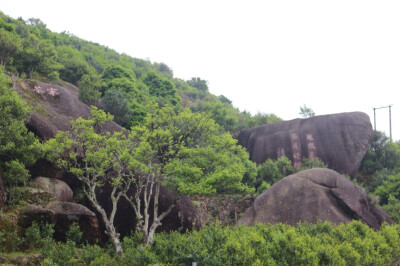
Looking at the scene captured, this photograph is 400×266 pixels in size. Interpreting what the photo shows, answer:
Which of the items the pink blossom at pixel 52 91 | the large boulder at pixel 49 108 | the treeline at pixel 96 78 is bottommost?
the large boulder at pixel 49 108

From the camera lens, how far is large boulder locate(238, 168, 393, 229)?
62.0 feet

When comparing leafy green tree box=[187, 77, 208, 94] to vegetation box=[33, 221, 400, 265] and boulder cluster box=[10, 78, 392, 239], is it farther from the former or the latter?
vegetation box=[33, 221, 400, 265]

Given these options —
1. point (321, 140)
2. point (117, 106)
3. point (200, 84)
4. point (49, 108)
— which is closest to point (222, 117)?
point (321, 140)

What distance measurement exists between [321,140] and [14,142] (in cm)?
2810

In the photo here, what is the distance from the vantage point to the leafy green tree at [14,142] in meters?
14.0

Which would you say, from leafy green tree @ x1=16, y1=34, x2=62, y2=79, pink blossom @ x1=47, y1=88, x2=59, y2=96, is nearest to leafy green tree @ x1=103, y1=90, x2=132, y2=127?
leafy green tree @ x1=16, y1=34, x2=62, y2=79

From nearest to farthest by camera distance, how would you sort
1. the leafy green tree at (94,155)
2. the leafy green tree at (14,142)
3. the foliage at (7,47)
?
the leafy green tree at (14,142) → the leafy green tree at (94,155) → the foliage at (7,47)

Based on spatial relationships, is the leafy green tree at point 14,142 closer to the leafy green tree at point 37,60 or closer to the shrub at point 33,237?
the shrub at point 33,237

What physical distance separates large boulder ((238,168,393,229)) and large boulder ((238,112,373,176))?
10837 millimetres

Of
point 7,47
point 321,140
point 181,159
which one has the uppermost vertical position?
point 7,47

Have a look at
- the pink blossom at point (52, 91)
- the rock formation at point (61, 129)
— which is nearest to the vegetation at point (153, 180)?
the rock formation at point (61, 129)

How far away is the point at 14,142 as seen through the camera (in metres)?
14.5

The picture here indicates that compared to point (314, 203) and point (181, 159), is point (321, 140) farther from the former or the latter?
point (181, 159)

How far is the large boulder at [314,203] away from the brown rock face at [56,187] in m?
10.8
